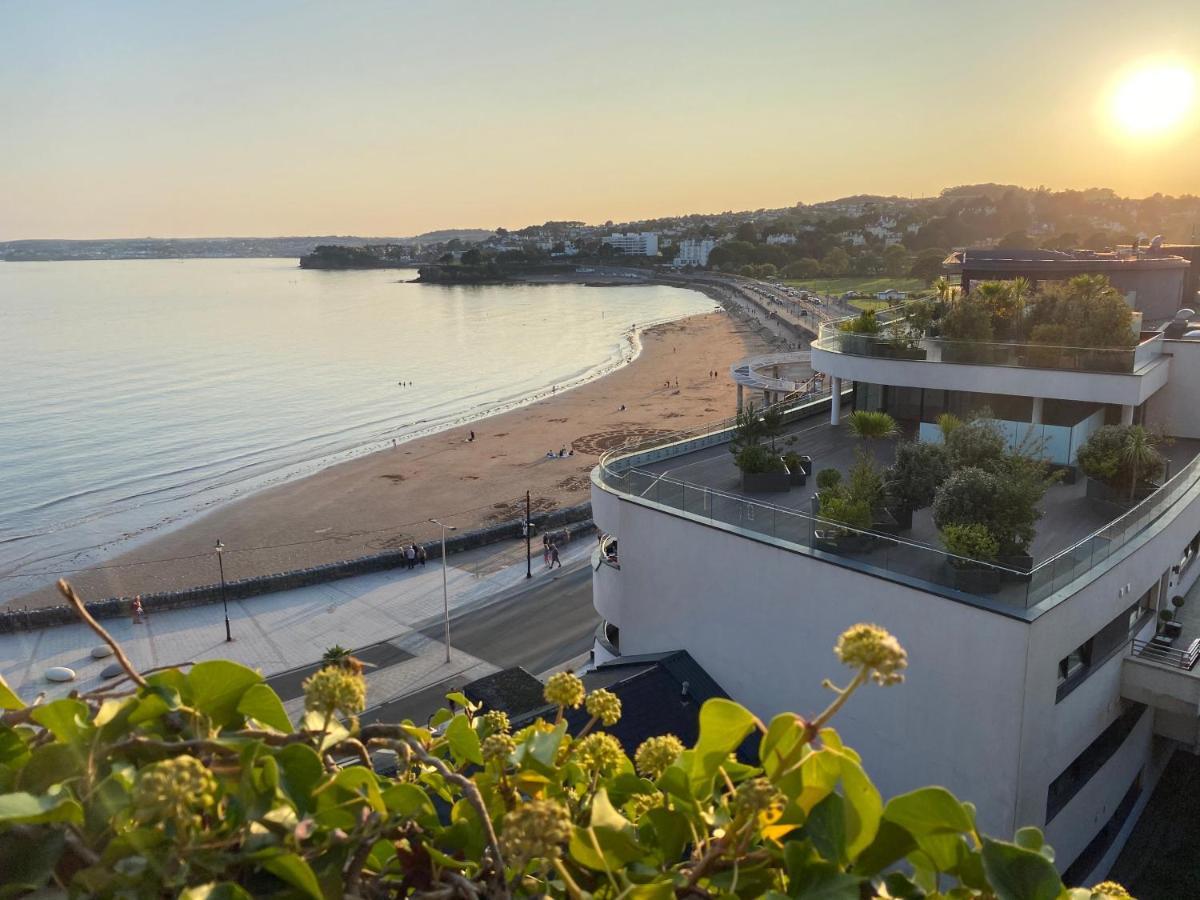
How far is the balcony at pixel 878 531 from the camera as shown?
11.0m

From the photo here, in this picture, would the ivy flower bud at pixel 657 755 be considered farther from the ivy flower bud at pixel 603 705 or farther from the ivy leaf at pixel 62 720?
the ivy leaf at pixel 62 720

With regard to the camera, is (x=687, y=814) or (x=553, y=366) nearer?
(x=687, y=814)

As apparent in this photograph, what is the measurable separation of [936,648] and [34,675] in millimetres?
23549

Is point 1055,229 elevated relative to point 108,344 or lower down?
elevated

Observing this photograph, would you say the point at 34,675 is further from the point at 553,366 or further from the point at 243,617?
the point at 553,366

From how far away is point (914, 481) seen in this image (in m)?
14.2

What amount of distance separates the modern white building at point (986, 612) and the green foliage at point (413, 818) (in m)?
8.77

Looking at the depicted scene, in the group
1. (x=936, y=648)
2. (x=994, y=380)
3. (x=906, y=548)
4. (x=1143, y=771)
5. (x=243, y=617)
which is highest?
(x=994, y=380)

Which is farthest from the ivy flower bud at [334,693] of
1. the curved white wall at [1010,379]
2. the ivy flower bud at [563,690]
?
the curved white wall at [1010,379]

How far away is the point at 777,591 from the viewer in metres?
13.0

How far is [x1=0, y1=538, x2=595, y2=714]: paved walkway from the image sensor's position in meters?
22.9

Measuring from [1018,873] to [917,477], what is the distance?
40.5 ft

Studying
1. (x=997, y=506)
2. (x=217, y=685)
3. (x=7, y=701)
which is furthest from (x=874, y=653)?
(x=997, y=506)

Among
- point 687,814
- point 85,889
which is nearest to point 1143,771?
point 687,814
